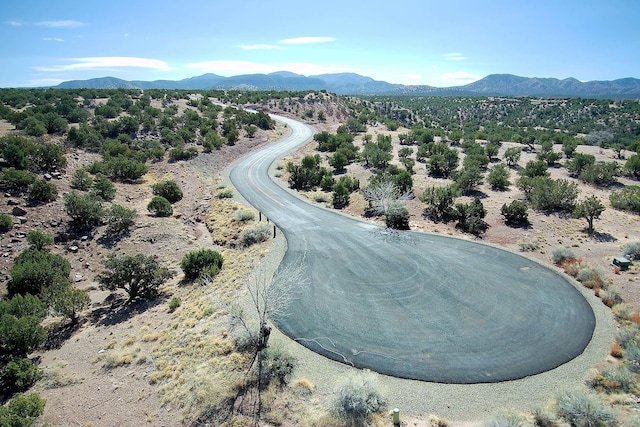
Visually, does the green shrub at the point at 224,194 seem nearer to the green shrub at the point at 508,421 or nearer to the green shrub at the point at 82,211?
the green shrub at the point at 82,211

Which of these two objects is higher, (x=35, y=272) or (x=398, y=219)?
(x=398, y=219)

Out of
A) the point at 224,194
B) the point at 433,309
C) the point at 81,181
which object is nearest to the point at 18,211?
the point at 81,181

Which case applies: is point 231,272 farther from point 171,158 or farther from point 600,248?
point 171,158

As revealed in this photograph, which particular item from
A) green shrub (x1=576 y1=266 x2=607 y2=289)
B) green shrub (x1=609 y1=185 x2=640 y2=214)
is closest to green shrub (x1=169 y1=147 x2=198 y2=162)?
green shrub (x1=576 y1=266 x2=607 y2=289)

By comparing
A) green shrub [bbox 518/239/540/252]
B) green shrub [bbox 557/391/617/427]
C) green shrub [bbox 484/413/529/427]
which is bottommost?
green shrub [bbox 518/239/540/252]

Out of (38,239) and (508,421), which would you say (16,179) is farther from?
(508,421)

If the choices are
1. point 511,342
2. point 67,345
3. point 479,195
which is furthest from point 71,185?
point 479,195

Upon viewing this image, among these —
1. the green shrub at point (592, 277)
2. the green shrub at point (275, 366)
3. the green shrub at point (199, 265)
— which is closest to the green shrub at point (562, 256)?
the green shrub at point (592, 277)

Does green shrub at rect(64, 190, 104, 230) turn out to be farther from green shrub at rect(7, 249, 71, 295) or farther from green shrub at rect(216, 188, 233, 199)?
green shrub at rect(216, 188, 233, 199)
